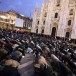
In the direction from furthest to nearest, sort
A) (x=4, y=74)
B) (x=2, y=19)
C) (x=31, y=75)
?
(x=2, y=19), (x=31, y=75), (x=4, y=74)

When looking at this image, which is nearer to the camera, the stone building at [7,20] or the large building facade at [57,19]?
the large building facade at [57,19]

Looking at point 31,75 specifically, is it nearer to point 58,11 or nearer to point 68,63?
point 68,63

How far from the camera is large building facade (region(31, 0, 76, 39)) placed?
45.6m

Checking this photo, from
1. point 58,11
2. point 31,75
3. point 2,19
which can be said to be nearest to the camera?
point 31,75

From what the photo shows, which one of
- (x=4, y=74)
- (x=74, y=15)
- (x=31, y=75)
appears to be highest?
(x=74, y=15)

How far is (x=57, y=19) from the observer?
1912 inches

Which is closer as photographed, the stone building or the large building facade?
the large building facade

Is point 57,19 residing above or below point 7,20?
above

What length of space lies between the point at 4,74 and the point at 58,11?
43.1 m

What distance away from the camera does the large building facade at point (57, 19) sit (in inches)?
1794

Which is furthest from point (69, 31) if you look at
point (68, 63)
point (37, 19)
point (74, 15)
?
point (68, 63)

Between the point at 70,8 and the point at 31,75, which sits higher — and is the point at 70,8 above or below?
above

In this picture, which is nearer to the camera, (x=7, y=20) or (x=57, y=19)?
(x=57, y=19)

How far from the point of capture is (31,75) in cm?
988
